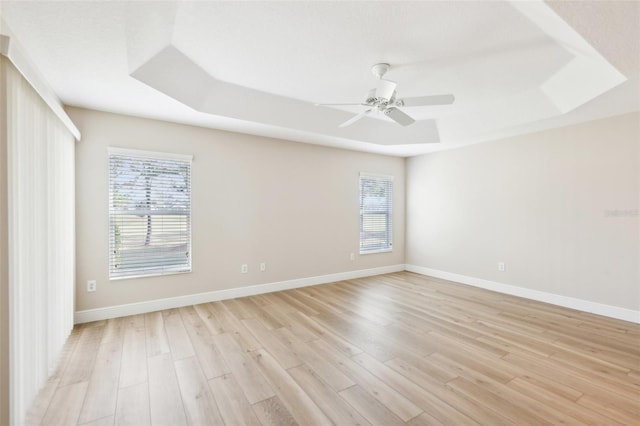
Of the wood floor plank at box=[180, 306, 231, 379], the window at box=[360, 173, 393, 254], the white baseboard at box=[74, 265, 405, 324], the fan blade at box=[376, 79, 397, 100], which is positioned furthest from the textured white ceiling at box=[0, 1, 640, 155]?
the wood floor plank at box=[180, 306, 231, 379]

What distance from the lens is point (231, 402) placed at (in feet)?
6.44

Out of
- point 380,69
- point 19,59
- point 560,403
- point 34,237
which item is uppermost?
point 380,69

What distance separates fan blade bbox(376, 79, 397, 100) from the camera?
99.3 inches

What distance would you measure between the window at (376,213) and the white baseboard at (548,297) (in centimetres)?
112

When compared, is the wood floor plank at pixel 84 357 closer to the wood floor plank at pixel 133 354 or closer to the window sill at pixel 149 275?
the wood floor plank at pixel 133 354

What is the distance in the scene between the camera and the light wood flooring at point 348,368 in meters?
1.86

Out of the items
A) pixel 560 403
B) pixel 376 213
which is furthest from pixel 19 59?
pixel 376 213

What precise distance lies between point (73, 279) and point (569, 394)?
15.2 feet

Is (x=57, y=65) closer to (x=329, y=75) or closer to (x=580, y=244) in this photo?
(x=329, y=75)

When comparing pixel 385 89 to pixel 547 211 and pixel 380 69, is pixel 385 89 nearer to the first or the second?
pixel 380 69

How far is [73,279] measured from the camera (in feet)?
10.2

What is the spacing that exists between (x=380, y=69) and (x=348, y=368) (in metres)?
2.75

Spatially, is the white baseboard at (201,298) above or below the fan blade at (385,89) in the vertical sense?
below

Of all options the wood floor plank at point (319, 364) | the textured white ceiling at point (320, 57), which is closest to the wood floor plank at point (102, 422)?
the wood floor plank at point (319, 364)
